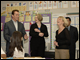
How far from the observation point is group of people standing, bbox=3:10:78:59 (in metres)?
2.04

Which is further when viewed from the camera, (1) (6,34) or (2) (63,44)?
(1) (6,34)

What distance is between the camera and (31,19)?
384 cm

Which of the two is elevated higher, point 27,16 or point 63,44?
point 27,16

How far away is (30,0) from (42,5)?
1.57 feet

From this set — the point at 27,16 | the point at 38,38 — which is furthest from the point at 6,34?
the point at 27,16

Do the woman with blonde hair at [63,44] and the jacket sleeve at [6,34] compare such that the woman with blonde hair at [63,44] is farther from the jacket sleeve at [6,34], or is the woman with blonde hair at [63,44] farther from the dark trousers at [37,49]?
the jacket sleeve at [6,34]

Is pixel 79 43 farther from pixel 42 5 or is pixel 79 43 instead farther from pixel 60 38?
pixel 42 5

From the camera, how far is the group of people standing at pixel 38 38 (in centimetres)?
204

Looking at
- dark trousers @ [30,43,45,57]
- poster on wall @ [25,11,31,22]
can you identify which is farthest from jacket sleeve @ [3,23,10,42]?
poster on wall @ [25,11,31,22]

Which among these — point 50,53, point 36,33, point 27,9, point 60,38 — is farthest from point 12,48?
point 27,9

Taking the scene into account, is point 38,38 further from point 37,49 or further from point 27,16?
point 27,16

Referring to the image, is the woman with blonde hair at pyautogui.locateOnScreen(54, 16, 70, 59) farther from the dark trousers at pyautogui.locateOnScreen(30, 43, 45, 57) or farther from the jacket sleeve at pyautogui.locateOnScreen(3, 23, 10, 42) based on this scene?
the jacket sleeve at pyautogui.locateOnScreen(3, 23, 10, 42)

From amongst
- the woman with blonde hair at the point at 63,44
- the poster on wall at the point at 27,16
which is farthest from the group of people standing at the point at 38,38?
the poster on wall at the point at 27,16

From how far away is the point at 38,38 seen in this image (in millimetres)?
2631
